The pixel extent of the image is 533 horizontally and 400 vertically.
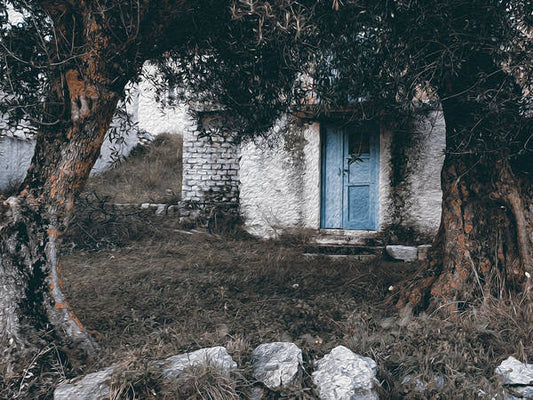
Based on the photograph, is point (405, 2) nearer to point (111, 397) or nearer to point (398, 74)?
point (398, 74)

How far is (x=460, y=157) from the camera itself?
4.38 m

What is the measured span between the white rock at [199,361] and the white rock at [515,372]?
1.88 m

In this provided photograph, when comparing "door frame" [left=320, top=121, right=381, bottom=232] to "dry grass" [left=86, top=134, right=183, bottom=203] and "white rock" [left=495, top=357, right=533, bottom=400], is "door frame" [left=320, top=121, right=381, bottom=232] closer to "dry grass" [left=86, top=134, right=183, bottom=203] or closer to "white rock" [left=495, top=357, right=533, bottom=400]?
"dry grass" [left=86, top=134, right=183, bottom=203]

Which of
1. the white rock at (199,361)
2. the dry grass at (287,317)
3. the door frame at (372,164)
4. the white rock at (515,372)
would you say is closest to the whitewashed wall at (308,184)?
the door frame at (372,164)

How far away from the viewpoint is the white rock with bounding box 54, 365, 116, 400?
2.84m

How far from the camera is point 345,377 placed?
3006 millimetres

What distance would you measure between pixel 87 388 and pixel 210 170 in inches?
279

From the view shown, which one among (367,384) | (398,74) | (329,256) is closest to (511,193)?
(398,74)

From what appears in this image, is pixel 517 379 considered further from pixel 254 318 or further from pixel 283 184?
pixel 283 184

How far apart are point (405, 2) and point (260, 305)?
3295mm

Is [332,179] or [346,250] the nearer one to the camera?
[346,250]

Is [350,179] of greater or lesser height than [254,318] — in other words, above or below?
above

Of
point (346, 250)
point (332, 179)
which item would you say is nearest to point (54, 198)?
point (346, 250)

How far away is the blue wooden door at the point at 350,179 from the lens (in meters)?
8.73
